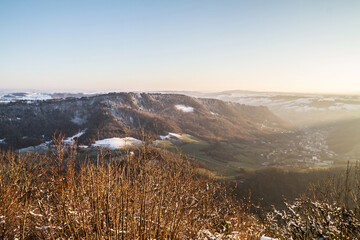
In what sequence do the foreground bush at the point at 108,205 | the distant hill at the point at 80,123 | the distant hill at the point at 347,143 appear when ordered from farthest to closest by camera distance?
the distant hill at the point at 80,123
the distant hill at the point at 347,143
the foreground bush at the point at 108,205

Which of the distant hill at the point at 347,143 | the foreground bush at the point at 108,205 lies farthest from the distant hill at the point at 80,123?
the foreground bush at the point at 108,205

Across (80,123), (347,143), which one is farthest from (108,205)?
(80,123)

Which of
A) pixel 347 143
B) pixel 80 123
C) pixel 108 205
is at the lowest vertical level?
pixel 347 143

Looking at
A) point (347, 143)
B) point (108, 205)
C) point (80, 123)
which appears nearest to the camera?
point (108, 205)

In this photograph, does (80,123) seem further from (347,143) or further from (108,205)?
(347,143)

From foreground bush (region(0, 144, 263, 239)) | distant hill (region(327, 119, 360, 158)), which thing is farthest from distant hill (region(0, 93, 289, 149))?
foreground bush (region(0, 144, 263, 239))

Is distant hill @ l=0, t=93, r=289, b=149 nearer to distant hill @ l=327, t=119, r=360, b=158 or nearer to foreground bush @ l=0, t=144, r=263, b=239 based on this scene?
distant hill @ l=327, t=119, r=360, b=158

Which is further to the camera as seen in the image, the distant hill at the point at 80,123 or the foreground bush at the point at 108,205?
the distant hill at the point at 80,123

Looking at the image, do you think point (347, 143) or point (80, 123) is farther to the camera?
point (80, 123)

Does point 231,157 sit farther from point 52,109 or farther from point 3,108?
point 3,108

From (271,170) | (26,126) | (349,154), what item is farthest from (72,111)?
(349,154)

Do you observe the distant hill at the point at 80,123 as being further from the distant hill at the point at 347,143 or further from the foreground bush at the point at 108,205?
the foreground bush at the point at 108,205
